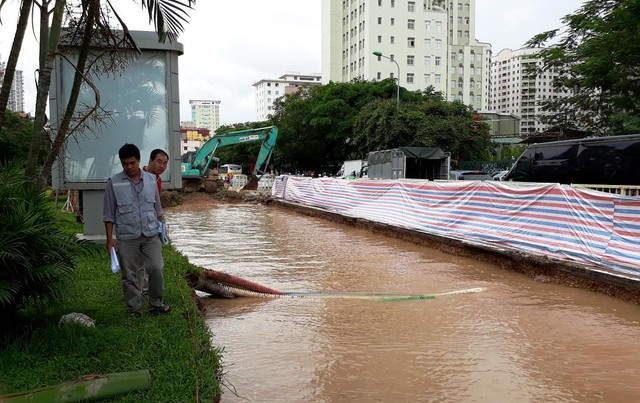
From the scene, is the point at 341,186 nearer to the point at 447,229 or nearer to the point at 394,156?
the point at 394,156

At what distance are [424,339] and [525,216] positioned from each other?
14.9ft

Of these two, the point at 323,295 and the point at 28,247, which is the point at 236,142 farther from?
the point at 28,247

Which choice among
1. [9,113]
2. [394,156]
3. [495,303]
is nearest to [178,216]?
[394,156]

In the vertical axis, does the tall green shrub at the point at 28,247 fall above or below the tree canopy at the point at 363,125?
below

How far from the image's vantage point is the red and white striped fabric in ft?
23.1

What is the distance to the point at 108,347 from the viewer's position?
381cm

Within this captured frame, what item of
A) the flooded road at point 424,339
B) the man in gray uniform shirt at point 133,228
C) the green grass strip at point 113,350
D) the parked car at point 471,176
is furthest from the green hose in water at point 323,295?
the parked car at point 471,176

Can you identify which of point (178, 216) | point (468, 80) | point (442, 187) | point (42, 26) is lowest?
point (178, 216)

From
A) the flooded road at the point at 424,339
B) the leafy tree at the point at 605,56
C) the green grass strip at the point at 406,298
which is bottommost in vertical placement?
the flooded road at the point at 424,339

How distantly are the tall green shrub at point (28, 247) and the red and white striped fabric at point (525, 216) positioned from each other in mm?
6521

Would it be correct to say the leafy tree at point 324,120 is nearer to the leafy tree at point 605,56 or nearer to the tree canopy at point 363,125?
the tree canopy at point 363,125

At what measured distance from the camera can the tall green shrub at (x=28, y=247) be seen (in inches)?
137

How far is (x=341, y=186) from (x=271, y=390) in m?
14.0

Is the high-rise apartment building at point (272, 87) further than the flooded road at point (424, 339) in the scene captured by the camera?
Yes
